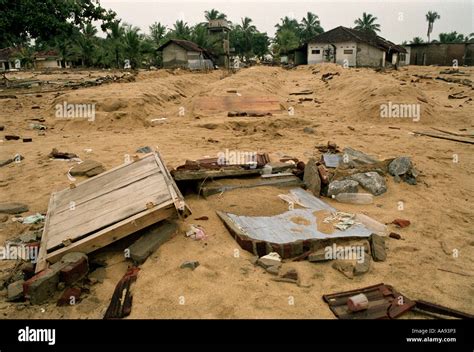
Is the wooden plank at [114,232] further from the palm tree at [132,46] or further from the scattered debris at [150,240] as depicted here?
the palm tree at [132,46]

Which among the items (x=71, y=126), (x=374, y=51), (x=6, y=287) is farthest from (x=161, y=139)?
(x=374, y=51)

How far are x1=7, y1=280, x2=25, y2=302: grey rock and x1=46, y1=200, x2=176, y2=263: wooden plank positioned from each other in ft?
1.03

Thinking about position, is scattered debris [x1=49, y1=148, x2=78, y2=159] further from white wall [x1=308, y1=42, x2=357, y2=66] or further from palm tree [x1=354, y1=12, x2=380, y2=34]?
palm tree [x1=354, y1=12, x2=380, y2=34]

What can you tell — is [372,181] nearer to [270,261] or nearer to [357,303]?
[270,261]

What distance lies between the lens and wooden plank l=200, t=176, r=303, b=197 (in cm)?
475

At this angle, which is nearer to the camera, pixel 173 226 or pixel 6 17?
pixel 173 226

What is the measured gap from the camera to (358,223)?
3.94 m

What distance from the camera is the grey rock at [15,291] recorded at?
287 centimetres

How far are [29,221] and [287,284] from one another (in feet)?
10.4

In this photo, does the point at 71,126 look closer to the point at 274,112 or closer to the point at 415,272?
the point at 274,112

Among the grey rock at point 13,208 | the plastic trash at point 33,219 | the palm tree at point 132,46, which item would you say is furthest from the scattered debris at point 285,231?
the palm tree at point 132,46

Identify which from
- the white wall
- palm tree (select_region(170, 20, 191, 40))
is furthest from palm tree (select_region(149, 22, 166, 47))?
the white wall

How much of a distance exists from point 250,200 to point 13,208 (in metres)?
3.05

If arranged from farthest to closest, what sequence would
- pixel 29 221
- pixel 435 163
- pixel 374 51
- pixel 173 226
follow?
pixel 374 51
pixel 435 163
pixel 29 221
pixel 173 226
